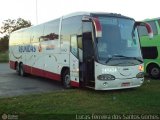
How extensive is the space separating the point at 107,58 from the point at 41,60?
6.62m

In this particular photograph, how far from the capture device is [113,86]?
13.1 meters

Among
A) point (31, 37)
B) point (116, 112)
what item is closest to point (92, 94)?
point (116, 112)

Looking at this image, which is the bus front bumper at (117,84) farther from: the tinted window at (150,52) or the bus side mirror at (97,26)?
the tinted window at (150,52)

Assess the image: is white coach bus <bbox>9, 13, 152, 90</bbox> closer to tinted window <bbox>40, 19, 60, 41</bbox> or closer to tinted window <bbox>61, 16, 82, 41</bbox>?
tinted window <bbox>61, 16, 82, 41</bbox>

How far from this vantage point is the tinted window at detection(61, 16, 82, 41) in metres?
14.2

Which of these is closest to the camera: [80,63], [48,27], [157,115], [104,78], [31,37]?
[157,115]

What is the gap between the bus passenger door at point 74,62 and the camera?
46.3 feet

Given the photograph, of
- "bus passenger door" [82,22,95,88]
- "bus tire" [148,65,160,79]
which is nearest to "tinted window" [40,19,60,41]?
"bus passenger door" [82,22,95,88]

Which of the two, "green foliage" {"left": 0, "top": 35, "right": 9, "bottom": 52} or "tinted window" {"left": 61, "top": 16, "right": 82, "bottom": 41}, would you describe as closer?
"tinted window" {"left": 61, "top": 16, "right": 82, "bottom": 41}

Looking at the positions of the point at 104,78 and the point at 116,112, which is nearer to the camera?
the point at 116,112

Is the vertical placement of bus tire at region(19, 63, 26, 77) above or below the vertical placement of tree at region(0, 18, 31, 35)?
below

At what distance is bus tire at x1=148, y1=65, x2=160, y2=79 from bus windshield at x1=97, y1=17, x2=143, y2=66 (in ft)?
17.2

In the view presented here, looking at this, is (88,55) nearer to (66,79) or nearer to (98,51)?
(98,51)

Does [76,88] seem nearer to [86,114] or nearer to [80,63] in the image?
[80,63]
